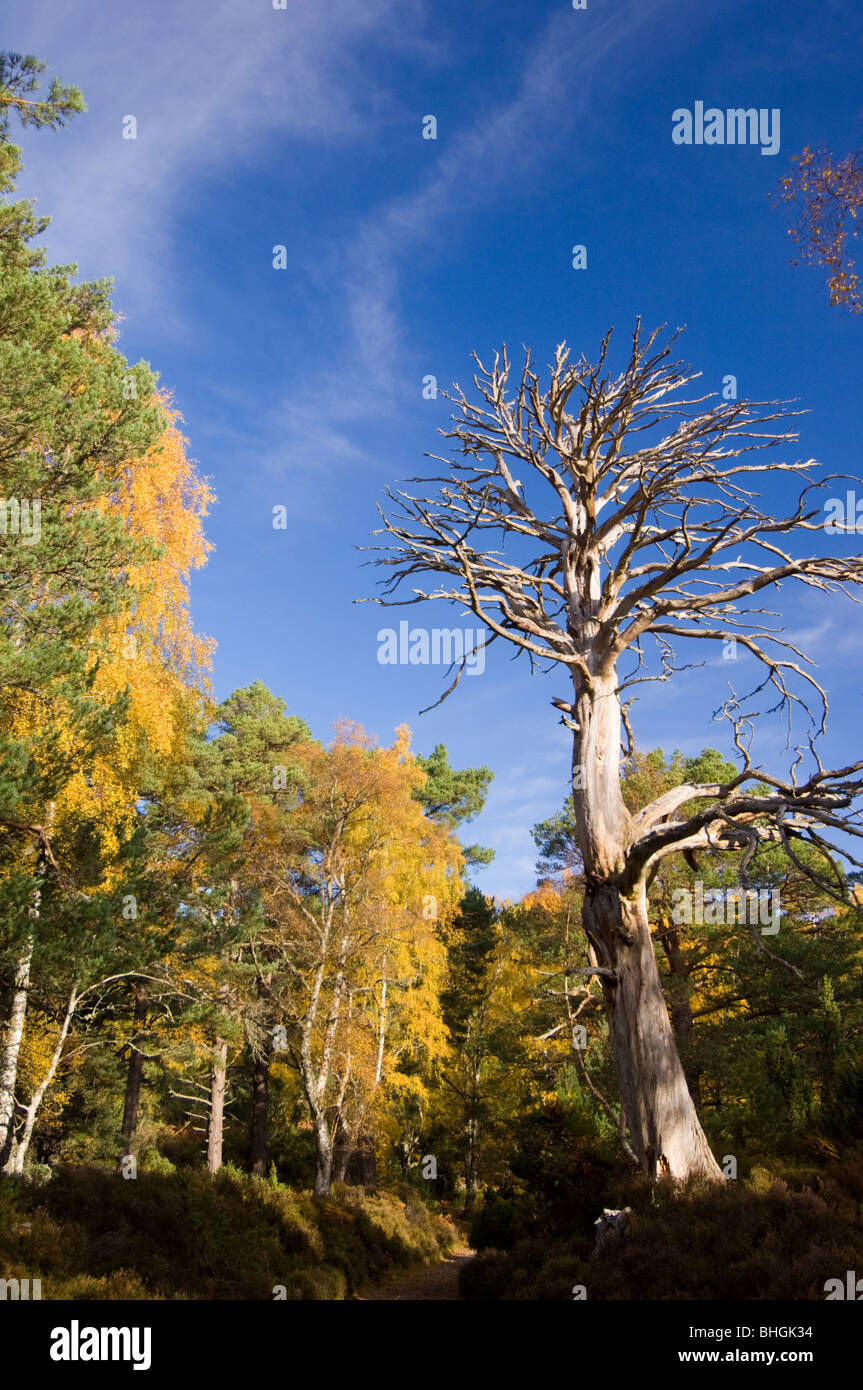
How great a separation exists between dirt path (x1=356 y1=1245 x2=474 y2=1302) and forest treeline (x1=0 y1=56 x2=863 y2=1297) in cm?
109

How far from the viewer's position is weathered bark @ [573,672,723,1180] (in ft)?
19.7

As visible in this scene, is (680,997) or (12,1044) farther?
(680,997)

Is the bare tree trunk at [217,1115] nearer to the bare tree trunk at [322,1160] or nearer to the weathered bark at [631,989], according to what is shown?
the bare tree trunk at [322,1160]

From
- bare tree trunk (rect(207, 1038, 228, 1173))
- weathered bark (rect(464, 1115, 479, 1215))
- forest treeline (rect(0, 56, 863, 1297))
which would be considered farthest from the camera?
weathered bark (rect(464, 1115, 479, 1215))

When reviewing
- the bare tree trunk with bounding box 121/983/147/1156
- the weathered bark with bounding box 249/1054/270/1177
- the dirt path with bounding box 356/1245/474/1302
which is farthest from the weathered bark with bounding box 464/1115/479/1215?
the bare tree trunk with bounding box 121/983/147/1156

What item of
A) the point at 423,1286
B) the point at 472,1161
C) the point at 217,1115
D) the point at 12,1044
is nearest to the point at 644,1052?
the point at 12,1044

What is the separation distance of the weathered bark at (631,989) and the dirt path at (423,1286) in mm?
6944

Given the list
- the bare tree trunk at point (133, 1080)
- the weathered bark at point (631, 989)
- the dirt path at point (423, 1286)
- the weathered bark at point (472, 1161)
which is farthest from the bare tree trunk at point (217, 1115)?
the weathered bark at point (631, 989)

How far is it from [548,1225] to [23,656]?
358 inches

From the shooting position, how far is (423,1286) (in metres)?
13.5

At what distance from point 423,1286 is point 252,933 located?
21.0ft

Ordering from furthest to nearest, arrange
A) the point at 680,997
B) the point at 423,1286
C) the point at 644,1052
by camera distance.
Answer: the point at 680,997, the point at 423,1286, the point at 644,1052

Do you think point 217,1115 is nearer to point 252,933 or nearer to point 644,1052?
point 252,933

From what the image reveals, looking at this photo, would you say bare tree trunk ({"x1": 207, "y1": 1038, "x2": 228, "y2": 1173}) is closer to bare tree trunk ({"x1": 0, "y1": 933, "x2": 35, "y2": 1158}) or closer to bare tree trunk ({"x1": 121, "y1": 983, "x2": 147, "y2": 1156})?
bare tree trunk ({"x1": 121, "y1": 983, "x2": 147, "y2": 1156})
